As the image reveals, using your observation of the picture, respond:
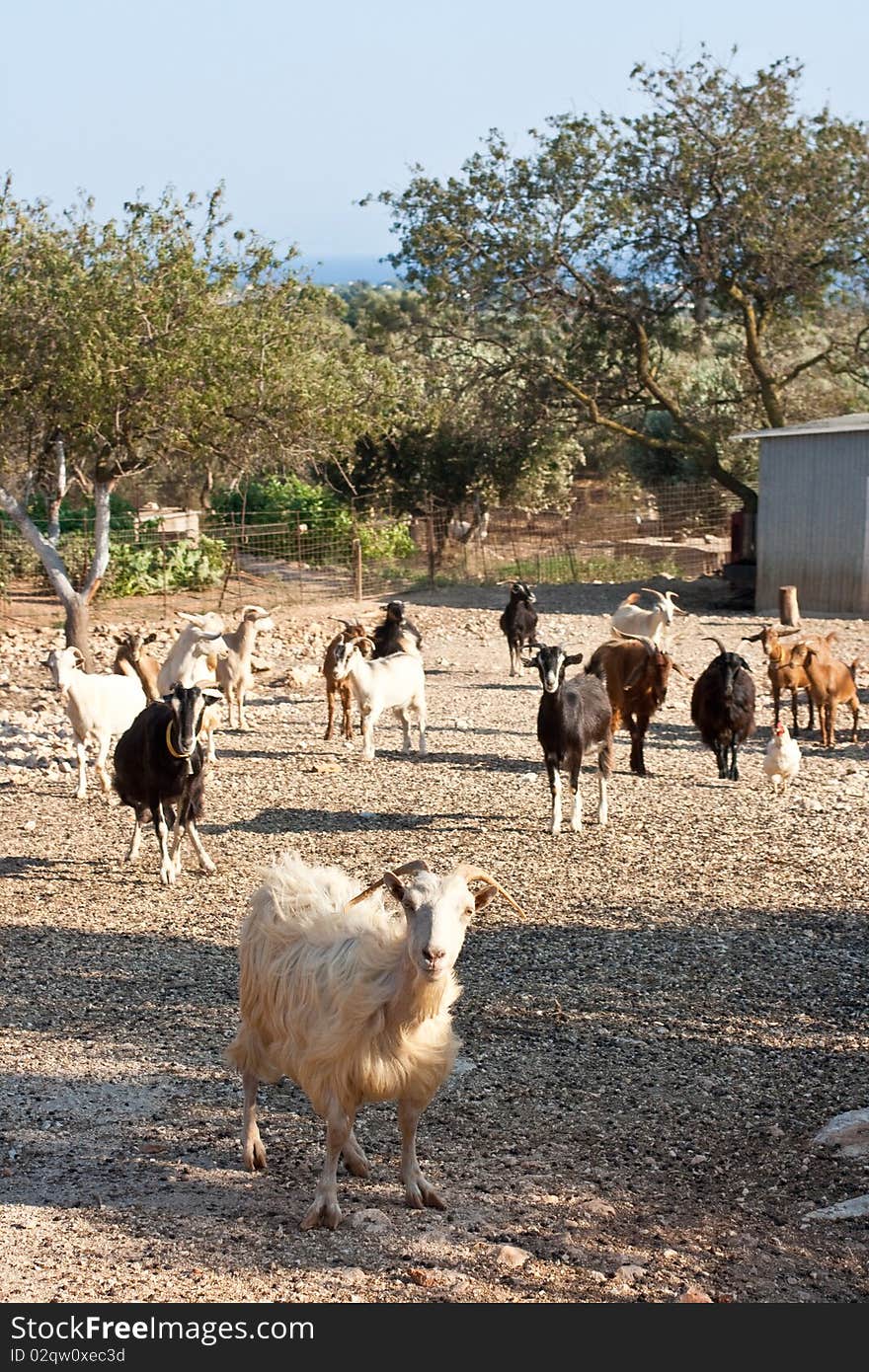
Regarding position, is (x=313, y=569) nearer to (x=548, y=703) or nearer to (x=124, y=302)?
(x=124, y=302)

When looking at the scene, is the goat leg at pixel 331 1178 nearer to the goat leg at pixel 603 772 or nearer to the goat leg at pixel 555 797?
the goat leg at pixel 555 797

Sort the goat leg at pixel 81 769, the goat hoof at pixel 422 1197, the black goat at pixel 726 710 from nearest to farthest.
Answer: the goat hoof at pixel 422 1197, the goat leg at pixel 81 769, the black goat at pixel 726 710

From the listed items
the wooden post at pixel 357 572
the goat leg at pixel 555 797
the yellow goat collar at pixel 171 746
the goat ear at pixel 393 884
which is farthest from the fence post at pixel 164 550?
the goat ear at pixel 393 884

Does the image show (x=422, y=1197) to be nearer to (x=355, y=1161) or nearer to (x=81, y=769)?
(x=355, y=1161)

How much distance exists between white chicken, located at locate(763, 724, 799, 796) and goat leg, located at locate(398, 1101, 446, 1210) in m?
8.84

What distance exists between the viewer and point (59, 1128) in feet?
23.0

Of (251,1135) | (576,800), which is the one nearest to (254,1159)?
(251,1135)

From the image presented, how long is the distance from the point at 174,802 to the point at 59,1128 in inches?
189

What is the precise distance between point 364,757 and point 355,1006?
10.4m

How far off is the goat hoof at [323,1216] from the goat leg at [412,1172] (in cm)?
34

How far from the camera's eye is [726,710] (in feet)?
49.1

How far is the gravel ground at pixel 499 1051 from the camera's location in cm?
A: 554

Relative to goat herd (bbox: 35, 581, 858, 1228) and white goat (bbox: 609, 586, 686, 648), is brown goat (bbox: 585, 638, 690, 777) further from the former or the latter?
white goat (bbox: 609, 586, 686, 648)
